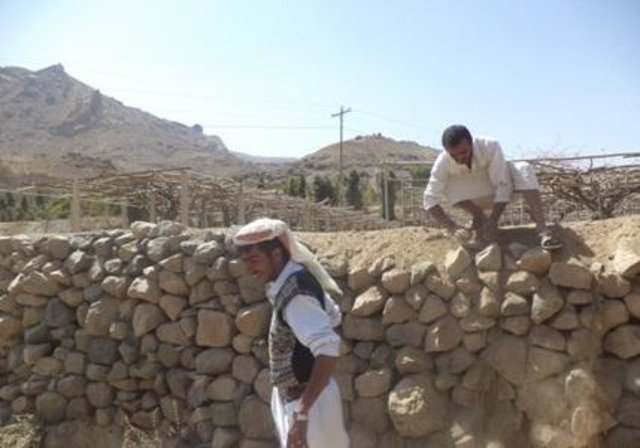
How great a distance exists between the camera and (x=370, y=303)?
4750 millimetres

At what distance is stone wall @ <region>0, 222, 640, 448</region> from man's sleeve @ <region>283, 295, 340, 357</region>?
6.50ft

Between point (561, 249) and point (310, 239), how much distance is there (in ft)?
6.56

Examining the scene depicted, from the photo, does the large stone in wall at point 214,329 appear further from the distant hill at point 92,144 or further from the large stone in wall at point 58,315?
the distant hill at point 92,144

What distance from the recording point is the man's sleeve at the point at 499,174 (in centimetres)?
447

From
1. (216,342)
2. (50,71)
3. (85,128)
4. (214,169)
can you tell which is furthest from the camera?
(50,71)

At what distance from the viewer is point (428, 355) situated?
4.52 meters

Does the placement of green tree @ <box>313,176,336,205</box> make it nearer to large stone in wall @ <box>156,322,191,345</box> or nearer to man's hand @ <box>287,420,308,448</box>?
large stone in wall @ <box>156,322,191,345</box>

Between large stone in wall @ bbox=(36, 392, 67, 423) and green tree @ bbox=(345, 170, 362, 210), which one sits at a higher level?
green tree @ bbox=(345, 170, 362, 210)

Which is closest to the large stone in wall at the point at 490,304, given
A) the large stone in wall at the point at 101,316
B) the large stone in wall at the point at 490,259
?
the large stone in wall at the point at 490,259

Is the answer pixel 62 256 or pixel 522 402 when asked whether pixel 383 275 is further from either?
pixel 62 256

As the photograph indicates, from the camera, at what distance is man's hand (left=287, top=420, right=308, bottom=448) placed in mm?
2584

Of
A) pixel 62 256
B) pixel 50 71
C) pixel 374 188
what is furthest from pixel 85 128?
pixel 62 256

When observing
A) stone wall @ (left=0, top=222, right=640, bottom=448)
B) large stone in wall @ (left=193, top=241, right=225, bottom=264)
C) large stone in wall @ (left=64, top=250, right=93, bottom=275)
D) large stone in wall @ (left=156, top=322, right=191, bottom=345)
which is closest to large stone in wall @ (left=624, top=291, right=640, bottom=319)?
stone wall @ (left=0, top=222, right=640, bottom=448)

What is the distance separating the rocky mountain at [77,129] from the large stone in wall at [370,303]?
49.7m
